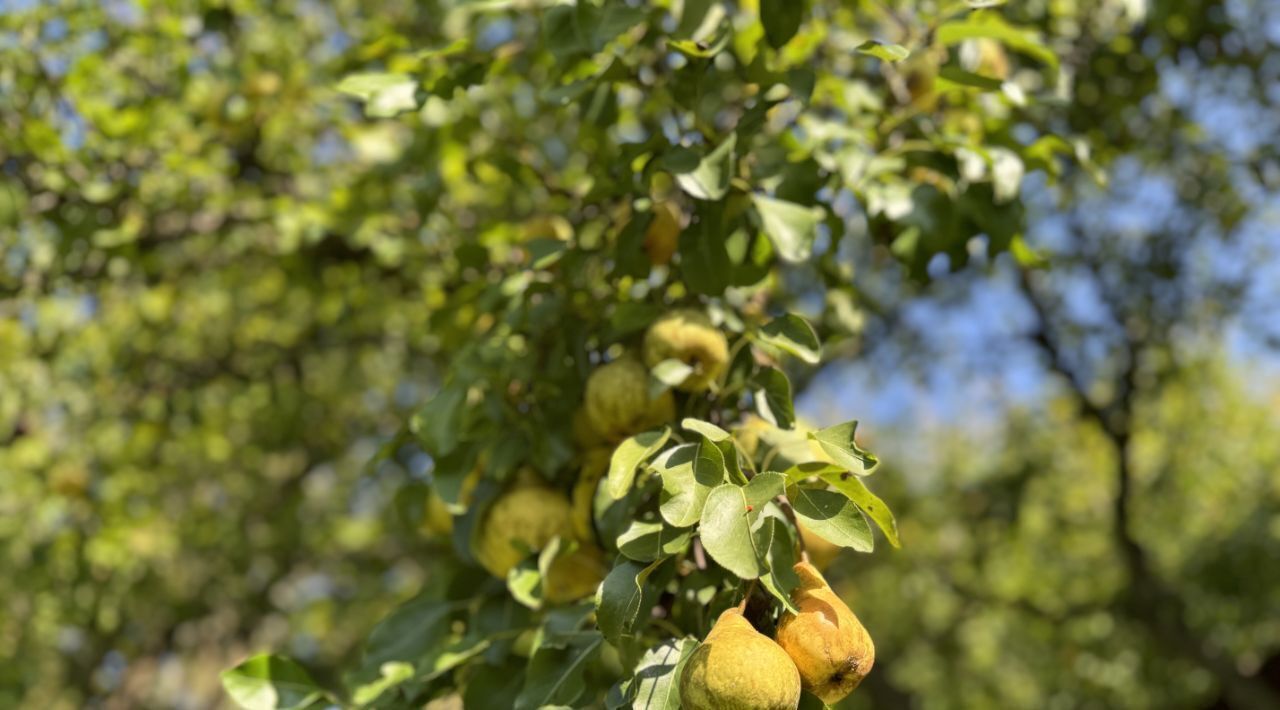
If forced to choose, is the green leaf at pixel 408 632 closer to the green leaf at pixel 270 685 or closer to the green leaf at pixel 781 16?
the green leaf at pixel 270 685

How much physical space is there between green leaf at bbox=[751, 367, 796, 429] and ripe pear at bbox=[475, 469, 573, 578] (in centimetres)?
39

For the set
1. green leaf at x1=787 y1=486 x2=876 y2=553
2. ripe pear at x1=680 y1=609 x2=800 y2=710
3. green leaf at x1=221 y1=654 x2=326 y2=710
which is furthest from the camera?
green leaf at x1=221 y1=654 x2=326 y2=710

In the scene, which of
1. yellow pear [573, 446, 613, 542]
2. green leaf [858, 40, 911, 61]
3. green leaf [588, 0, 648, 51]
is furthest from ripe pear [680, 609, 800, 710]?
green leaf [588, 0, 648, 51]

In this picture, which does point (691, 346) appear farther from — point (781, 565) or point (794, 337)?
point (781, 565)

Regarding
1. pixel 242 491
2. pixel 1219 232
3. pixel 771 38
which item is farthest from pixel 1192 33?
pixel 242 491

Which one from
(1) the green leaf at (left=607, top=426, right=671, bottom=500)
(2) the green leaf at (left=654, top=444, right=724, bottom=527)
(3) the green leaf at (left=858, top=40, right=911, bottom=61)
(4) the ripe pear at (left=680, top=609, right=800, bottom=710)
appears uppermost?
(3) the green leaf at (left=858, top=40, right=911, bottom=61)

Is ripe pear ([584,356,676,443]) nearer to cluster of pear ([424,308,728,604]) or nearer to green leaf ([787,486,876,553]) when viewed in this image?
cluster of pear ([424,308,728,604])

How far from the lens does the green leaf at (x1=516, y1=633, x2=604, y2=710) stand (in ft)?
4.40

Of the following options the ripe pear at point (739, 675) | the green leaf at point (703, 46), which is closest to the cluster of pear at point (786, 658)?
the ripe pear at point (739, 675)

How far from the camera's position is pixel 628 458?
127cm

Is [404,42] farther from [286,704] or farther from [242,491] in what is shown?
[242,491]

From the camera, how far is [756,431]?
1.50 meters

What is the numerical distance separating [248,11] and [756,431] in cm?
304

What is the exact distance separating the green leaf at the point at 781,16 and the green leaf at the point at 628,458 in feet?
2.25
